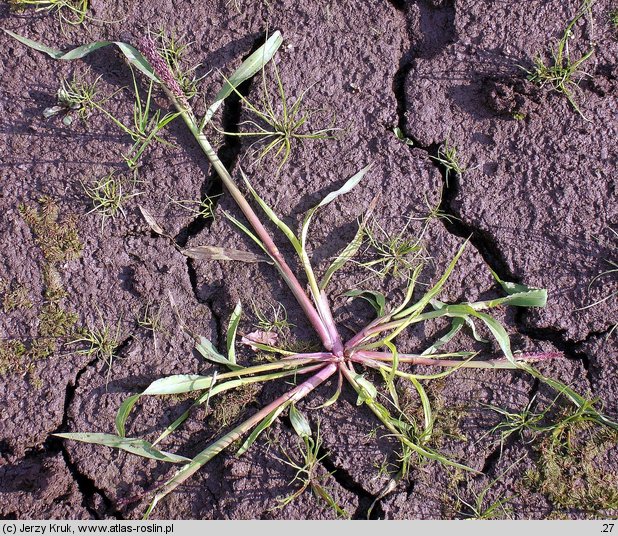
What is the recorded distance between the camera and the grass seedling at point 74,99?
2510 mm

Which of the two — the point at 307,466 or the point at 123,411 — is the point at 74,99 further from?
the point at 307,466

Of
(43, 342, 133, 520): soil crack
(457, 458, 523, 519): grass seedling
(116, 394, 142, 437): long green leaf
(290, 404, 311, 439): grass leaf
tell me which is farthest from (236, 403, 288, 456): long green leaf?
(457, 458, 523, 519): grass seedling

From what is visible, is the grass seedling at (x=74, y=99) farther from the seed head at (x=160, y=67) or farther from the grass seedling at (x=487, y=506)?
the grass seedling at (x=487, y=506)

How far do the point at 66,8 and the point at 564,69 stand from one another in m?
2.02

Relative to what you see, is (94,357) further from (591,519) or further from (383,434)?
(591,519)

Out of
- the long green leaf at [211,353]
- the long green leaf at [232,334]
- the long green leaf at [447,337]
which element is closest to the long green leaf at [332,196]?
the long green leaf at [232,334]

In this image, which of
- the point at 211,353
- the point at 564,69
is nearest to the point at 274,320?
the point at 211,353

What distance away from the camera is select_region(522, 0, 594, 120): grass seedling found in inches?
97.0

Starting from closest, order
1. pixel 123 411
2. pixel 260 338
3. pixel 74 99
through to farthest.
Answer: pixel 123 411
pixel 260 338
pixel 74 99

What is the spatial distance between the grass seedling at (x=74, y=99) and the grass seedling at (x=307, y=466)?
1.44 metres

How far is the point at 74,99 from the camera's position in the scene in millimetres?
2514

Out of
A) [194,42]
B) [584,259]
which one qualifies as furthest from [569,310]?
[194,42]

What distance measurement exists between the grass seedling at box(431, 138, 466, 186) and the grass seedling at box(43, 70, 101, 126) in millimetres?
1388

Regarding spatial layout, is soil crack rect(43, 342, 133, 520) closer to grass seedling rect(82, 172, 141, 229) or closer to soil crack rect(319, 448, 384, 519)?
grass seedling rect(82, 172, 141, 229)
